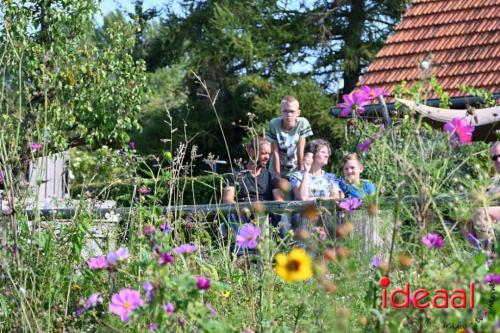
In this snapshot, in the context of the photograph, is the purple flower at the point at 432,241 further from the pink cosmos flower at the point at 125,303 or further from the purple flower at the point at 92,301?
the purple flower at the point at 92,301

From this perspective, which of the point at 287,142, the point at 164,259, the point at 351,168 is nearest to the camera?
the point at 164,259

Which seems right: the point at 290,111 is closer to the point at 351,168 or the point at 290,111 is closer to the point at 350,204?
the point at 351,168

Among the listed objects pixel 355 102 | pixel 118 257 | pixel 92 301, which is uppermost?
pixel 355 102

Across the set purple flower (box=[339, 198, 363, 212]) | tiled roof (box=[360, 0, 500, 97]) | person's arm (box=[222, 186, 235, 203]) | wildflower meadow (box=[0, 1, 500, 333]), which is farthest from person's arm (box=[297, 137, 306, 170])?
tiled roof (box=[360, 0, 500, 97])

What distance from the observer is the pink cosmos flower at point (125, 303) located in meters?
2.38

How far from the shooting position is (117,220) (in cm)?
421

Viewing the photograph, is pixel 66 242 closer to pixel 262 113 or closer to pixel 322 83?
pixel 262 113

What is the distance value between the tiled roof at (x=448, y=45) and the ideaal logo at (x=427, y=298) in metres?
11.2

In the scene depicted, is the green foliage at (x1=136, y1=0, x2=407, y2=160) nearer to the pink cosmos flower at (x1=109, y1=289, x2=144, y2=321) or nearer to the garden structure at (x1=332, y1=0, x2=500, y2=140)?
the garden structure at (x1=332, y1=0, x2=500, y2=140)

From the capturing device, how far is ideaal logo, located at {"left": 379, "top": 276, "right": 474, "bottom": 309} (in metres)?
2.21

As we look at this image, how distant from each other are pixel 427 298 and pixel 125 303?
2.27 feet

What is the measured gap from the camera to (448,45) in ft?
47.2

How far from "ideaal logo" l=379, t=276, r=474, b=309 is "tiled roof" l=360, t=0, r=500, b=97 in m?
11.2

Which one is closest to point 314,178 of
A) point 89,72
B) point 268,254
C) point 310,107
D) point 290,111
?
point 290,111
